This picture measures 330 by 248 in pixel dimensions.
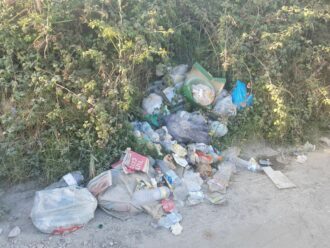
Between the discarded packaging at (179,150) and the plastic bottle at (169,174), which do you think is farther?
the discarded packaging at (179,150)

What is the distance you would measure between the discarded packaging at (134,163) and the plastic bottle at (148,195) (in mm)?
190

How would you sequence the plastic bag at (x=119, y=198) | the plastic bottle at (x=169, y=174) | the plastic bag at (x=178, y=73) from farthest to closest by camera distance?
the plastic bag at (x=178, y=73) → the plastic bottle at (x=169, y=174) → the plastic bag at (x=119, y=198)

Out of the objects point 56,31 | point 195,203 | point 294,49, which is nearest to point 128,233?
point 195,203

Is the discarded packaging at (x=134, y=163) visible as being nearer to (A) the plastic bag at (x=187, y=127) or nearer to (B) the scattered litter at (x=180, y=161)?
(B) the scattered litter at (x=180, y=161)

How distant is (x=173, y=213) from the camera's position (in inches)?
125

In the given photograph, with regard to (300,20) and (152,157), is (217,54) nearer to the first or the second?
(300,20)

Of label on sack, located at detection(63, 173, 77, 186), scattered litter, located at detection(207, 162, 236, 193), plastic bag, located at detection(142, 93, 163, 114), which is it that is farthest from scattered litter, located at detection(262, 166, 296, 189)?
label on sack, located at detection(63, 173, 77, 186)

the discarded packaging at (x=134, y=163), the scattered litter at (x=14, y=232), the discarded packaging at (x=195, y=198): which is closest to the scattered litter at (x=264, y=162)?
the discarded packaging at (x=195, y=198)

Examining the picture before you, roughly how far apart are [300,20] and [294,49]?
0.38 meters

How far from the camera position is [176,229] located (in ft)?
9.94

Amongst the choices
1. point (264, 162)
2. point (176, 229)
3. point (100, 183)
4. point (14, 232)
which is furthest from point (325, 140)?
point (14, 232)

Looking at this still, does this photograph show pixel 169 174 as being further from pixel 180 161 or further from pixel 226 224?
pixel 226 224

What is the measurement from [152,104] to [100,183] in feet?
3.58

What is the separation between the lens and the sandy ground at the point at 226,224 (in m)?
2.91
